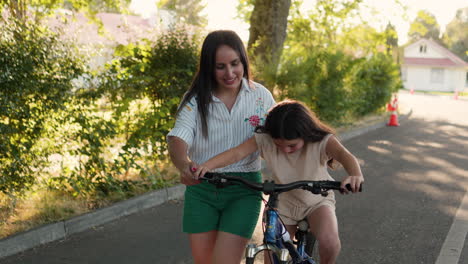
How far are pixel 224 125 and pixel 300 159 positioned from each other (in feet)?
1.62

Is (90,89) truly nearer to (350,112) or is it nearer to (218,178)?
(218,178)

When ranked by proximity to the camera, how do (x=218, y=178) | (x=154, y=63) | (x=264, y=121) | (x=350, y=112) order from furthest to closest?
(x=350, y=112)
(x=154, y=63)
(x=264, y=121)
(x=218, y=178)

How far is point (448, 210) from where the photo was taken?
7.00m

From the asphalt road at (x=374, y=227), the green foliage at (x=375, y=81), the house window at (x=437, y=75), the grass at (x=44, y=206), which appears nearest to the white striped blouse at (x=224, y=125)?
the asphalt road at (x=374, y=227)

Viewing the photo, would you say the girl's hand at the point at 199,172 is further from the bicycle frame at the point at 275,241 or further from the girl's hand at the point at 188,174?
the bicycle frame at the point at 275,241

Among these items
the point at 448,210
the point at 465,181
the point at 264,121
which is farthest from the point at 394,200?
the point at 264,121

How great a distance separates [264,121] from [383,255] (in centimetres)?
283

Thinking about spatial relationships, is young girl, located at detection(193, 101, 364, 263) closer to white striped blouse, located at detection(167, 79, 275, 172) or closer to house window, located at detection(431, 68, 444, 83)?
white striped blouse, located at detection(167, 79, 275, 172)

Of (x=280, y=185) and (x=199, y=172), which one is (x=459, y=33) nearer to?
(x=280, y=185)

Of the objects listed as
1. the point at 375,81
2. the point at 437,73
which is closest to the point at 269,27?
the point at 375,81

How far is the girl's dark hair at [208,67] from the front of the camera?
2982mm

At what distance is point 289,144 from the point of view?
289 centimetres

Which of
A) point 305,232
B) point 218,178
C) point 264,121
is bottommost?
point 305,232

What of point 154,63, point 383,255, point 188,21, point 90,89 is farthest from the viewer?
point 188,21
